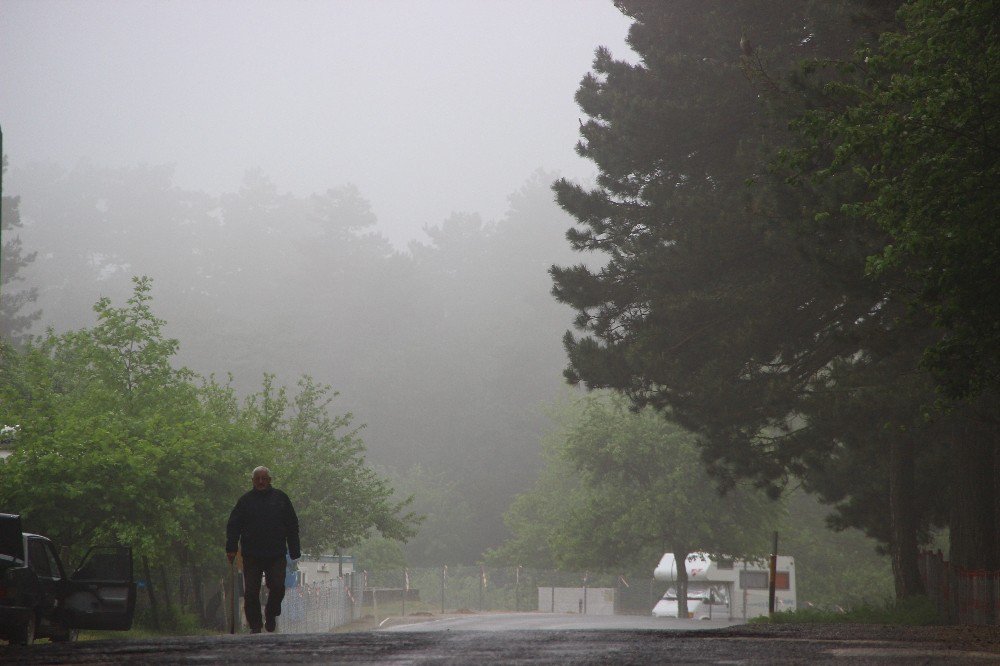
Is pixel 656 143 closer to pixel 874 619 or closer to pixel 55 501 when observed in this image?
pixel 874 619

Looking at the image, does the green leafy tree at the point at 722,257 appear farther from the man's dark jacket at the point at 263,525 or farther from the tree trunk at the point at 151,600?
the tree trunk at the point at 151,600

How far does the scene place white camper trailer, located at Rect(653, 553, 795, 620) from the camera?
58219 millimetres

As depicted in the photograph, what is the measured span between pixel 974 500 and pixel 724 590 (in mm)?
40850

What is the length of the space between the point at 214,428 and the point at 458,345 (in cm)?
9059

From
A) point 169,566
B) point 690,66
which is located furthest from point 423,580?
point 690,66

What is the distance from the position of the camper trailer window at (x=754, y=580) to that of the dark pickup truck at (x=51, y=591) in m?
44.2

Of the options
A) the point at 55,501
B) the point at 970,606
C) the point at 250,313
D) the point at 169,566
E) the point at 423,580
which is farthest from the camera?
the point at 250,313

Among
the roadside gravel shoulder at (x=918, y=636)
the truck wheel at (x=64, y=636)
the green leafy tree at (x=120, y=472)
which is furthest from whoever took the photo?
the green leafy tree at (x=120, y=472)

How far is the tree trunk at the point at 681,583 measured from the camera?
56.7m

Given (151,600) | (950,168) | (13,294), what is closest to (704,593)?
(151,600)

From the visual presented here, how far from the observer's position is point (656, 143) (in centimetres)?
2545

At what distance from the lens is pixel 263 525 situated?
1398cm

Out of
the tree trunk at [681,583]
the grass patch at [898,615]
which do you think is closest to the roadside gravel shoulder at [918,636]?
the grass patch at [898,615]

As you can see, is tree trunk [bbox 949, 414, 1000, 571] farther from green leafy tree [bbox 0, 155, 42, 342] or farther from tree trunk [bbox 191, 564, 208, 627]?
green leafy tree [bbox 0, 155, 42, 342]
